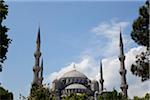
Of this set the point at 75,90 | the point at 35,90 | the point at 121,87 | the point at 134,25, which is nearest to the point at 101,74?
the point at 75,90

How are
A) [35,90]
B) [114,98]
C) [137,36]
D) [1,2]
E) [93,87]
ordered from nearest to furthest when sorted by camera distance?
1. [1,2]
2. [137,36]
3. [35,90]
4. [114,98]
5. [93,87]

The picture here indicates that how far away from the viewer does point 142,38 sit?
23.4 m

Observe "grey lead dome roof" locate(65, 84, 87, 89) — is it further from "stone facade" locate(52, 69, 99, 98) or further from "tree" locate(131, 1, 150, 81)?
"tree" locate(131, 1, 150, 81)

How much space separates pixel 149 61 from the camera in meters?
23.0

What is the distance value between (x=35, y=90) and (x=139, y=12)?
1154 inches

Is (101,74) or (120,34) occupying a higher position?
(120,34)

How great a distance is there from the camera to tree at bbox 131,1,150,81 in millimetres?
23031

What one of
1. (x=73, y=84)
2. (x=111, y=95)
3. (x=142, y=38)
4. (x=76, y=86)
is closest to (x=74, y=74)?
(x=73, y=84)

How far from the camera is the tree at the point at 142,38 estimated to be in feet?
75.6

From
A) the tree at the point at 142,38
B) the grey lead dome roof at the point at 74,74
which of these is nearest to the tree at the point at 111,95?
the grey lead dome roof at the point at 74,74

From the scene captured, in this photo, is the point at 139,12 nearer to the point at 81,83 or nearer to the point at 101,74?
the point at 101,74

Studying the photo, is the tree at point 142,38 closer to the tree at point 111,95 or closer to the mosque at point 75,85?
the tree at point 111,95

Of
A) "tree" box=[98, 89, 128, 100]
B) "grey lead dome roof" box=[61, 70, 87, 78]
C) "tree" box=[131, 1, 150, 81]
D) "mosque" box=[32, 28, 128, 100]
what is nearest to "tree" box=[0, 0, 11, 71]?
"tree" box=[131, 1, 150, 81]

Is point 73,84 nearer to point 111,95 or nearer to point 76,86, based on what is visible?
point 76,86
